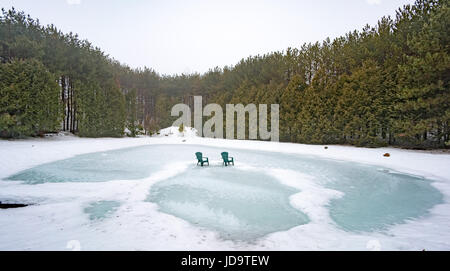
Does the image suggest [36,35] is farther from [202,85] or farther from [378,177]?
[378,177]

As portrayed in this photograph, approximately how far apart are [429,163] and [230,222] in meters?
12.0

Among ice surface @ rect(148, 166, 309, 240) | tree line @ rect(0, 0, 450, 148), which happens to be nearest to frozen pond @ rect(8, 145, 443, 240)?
ice surface @ rect(148, 166, 309, 240)

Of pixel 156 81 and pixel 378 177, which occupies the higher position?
pixel 156 81

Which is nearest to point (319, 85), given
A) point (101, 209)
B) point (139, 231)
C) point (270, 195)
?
point (270, 195)

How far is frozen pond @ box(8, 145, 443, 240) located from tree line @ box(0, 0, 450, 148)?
27.4 ft

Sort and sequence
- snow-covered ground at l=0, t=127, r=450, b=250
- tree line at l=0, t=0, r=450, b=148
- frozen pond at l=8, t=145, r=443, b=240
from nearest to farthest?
snow-covered ground at l=0, t=127, r=450, b=250 < frozen pond at l=8, t=145, r=443, b=240 < tree line at l=0, t=0, r=450, b=148

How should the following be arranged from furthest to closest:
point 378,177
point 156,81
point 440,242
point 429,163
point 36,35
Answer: point 156,81, point 36,35, point 429,163, point 378,177, point 440,242

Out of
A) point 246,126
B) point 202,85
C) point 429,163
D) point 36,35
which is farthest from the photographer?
point 202,85

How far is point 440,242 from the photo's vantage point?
146 inches

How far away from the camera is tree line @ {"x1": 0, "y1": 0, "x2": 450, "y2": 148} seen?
47.9 ft

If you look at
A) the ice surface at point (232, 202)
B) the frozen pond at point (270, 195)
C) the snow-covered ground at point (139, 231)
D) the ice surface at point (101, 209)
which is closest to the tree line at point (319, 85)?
the frozen pond at point (270, 195)

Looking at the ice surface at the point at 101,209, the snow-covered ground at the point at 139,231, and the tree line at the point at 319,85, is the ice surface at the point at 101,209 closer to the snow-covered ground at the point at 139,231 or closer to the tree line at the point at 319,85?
the snow-covered ground at the point at 139,231

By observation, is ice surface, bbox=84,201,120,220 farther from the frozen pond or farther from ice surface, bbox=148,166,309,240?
ice surface, bbox=148,166,309,240
